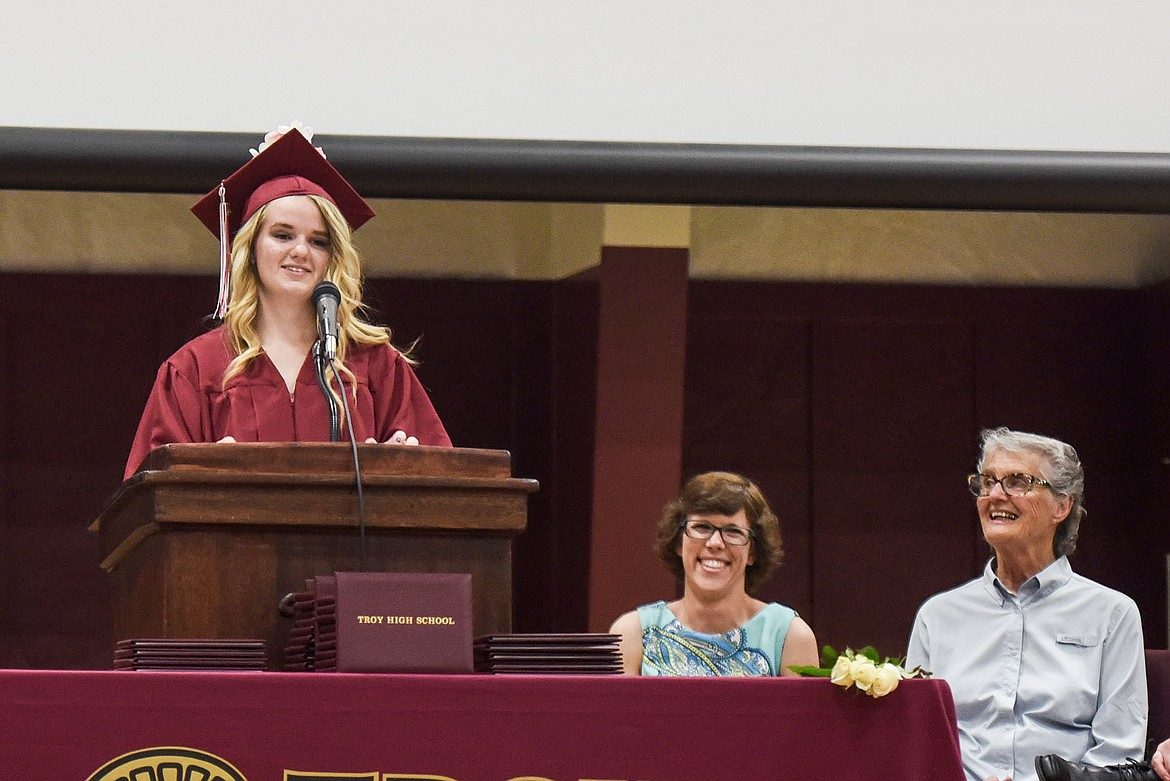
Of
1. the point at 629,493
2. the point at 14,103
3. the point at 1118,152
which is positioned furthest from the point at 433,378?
the point at 1118,152

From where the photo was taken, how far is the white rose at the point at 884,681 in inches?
103

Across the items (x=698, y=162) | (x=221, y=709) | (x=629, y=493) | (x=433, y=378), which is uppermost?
(x=698, y=162)

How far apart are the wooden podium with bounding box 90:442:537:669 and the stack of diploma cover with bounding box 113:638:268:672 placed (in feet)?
0.31

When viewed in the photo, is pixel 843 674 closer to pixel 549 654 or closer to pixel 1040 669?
pixel 549 654

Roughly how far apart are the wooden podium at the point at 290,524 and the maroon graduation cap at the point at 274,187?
2.44 ft

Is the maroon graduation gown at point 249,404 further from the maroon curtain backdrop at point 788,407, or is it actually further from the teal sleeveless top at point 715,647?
the maroon curtain backdrop at point 788,407

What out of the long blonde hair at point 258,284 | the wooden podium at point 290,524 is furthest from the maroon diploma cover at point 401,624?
the long blonde hair at point 258,284

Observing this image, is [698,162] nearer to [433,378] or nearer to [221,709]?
[433,378]

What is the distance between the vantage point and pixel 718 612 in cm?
398

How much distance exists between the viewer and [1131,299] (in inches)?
252

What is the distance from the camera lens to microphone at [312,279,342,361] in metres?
2.95

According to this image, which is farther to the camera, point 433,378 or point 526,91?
point 433,378

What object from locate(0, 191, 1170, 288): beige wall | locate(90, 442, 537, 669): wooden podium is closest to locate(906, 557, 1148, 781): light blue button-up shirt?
locate(90, 442, 537, 669): wooden podium

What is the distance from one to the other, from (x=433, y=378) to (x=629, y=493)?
2.91ft
